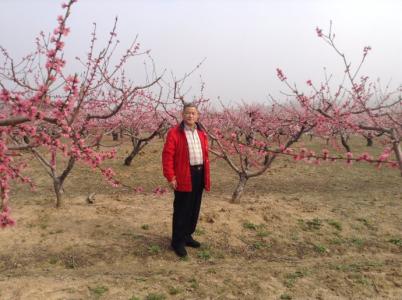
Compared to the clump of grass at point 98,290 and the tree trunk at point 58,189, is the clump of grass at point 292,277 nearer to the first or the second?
the clump of grass at point 98,290

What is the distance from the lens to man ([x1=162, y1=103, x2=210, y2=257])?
461cm

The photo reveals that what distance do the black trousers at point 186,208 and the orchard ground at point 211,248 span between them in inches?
13.2

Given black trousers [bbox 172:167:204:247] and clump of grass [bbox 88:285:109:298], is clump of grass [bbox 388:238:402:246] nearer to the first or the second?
black trousers [bbox 172:167:204:247]

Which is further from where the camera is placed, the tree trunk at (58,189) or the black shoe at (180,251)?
the tree trunk at (58,189)

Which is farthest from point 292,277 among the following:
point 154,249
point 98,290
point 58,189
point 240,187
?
point 58,189

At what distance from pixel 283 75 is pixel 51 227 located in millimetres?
4405

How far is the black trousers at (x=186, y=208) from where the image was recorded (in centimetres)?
477

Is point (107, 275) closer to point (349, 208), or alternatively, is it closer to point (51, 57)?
point (51, 57)

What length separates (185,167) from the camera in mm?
4652

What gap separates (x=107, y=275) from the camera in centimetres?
433

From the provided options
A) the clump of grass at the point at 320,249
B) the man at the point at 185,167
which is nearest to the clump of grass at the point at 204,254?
the man at the point at 185,167

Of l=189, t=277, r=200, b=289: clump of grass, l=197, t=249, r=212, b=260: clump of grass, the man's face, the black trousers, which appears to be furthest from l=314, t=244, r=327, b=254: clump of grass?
the man's face

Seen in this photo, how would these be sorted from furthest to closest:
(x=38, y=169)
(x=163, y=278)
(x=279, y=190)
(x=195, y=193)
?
(x=38, y=169)
(x=279, y=190)
(x=195, y=193)
(x=163, y=278)

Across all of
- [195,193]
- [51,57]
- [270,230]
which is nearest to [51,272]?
[195,193]
